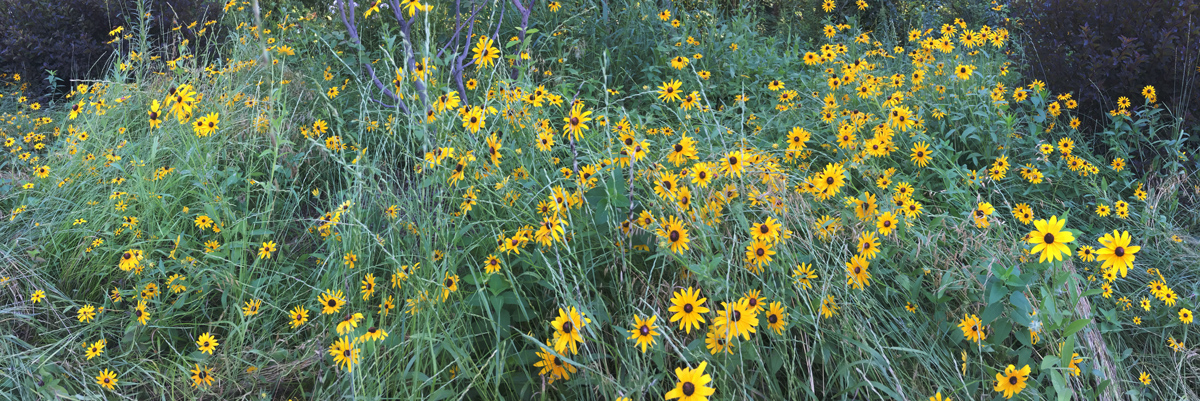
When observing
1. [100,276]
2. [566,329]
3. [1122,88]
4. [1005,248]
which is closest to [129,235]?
[100,276]

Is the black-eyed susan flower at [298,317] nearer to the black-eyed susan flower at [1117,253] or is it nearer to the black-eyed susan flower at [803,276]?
the black-eyed susan flower at [803,276]

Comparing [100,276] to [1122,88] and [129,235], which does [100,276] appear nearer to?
[129,235]

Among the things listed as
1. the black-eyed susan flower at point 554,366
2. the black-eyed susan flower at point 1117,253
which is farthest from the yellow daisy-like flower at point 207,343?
the black-eyed susan flower at point 1117,253

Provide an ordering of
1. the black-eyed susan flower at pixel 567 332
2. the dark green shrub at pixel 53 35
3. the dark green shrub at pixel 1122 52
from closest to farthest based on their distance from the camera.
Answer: the black-eyed susan flower at pixel 567 332
the dark green shrub at pixel 1122 52
the dark green shrub at pixel 53 35

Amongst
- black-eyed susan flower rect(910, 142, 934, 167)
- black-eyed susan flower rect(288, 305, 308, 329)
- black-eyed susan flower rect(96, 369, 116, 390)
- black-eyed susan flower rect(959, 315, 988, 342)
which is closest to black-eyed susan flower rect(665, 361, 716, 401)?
black-eyed susan flower rect(959, 315, 988, 342)

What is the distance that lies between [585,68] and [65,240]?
2.41m

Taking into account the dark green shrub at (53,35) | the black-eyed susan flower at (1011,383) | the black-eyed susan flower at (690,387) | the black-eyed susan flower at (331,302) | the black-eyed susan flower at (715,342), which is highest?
the black-eyed susan flower at (690,387)

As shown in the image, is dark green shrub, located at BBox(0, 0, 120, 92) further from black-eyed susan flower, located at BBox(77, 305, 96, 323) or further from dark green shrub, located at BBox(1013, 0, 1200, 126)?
dark green shrub, located at BBox(1013, 0, 1200, 126)

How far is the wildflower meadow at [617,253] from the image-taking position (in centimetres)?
133

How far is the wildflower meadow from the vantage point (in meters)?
1.33

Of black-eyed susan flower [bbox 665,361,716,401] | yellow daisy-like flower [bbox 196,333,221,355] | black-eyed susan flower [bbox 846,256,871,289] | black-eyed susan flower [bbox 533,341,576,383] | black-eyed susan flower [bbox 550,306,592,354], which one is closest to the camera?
black-eyed susan flower [bbox 665,361,716,401]

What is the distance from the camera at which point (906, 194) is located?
1.87 m

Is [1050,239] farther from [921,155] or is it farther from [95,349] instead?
[95,349]

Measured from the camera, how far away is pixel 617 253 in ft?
4.95
